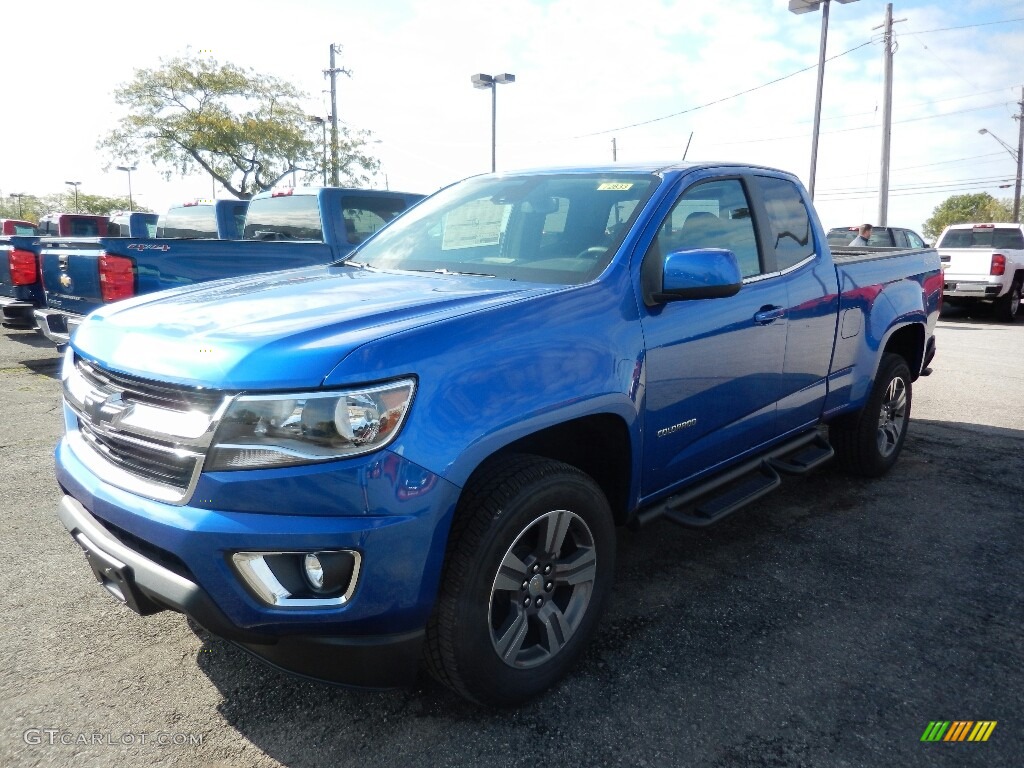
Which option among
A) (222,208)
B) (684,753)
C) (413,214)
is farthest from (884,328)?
(222,208)

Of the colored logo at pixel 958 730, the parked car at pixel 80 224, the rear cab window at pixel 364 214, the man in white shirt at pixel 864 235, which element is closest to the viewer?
the colored logo at pixel 958 730

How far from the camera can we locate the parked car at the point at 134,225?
15047mm

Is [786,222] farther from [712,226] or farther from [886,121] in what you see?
[886,121]

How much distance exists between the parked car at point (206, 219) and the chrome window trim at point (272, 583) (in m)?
8.18

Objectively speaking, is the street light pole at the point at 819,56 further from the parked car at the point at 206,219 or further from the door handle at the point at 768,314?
the door handle at the point at 768,314

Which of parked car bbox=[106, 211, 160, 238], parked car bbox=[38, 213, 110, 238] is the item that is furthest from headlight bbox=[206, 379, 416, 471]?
parked car bbox=[38, 213, 110, 238]

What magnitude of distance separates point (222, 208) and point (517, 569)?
8.64 meters

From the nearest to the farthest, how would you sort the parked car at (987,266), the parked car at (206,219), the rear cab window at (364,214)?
the rear cab window at (364,214) → the parked car at (206,219) → the parked car at (987,266)

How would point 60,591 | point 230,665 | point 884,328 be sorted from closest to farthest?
point 230,665 → point 60,591 → point 884,328

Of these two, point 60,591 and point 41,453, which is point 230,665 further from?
point 41,453

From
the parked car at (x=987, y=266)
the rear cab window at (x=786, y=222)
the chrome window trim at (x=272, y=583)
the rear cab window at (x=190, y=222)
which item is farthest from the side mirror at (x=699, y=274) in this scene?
the parked car at (x=987, y=266)

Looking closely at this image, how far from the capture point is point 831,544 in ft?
12.6

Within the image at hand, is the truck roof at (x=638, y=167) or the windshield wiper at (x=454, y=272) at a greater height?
the truck roof at (x=638, y=167)

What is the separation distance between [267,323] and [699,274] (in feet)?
Answer: 4.85
